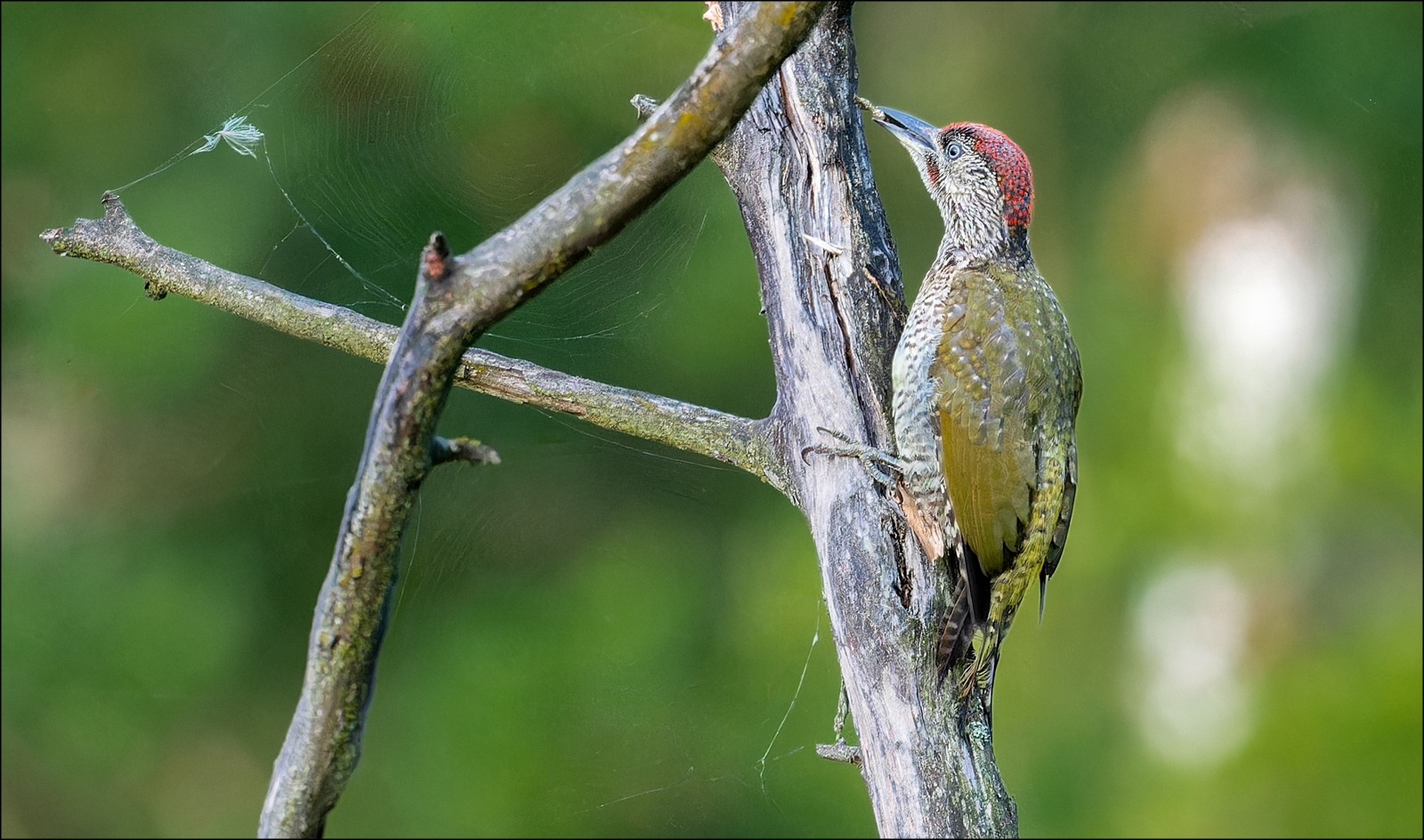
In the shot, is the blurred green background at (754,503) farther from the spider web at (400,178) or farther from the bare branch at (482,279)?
the bare branch at (482,279)

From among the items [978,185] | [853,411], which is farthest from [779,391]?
[978,185]

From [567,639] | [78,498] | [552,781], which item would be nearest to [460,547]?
[567,639]

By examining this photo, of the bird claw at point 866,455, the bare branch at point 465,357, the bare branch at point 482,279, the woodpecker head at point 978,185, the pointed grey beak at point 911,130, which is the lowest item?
the bare branch at point 482,279

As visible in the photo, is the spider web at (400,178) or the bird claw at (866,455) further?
the spider web at (400,178)

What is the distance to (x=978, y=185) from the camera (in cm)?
254

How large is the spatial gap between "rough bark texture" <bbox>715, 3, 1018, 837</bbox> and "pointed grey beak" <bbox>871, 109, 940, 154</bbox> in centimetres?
58

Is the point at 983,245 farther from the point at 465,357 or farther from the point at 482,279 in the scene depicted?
the point at 482,279

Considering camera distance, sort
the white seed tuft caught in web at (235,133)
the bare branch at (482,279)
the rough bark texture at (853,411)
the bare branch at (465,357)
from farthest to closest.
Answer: the white seed tuft caught in web at (235,133) → the bare branch at (465,357) → the rough bark texture at (853,411) → the bare branch at (482,279)

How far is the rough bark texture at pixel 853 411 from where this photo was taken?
1.74m

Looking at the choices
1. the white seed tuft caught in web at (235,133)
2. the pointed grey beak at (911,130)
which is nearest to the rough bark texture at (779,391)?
the white seed tuft caught in web at (235,133)

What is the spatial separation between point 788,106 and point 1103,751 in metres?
3.47

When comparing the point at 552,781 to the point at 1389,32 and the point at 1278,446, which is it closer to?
the point at 1278,446

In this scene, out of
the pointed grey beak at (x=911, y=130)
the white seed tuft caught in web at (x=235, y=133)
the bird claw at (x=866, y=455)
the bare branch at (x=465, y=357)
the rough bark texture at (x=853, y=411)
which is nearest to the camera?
the rough bark texture at (x=853, y=411)

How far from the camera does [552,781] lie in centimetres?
409
